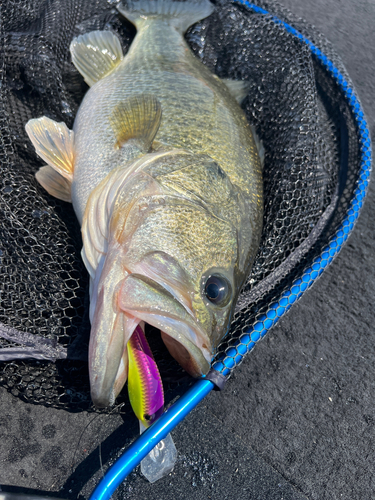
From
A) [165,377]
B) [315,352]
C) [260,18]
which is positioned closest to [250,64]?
[260,18]

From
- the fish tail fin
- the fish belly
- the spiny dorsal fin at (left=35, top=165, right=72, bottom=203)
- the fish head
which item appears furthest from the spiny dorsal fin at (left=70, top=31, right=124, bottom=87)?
the fish head

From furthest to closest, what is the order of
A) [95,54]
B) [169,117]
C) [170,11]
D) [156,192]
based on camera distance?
[170,11] < [95,54] < [169,117] < [156,192]

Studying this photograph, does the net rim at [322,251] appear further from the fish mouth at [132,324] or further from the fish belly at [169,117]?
the fish belly at [169,117]

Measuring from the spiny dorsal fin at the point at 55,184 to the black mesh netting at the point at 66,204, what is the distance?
0.08m

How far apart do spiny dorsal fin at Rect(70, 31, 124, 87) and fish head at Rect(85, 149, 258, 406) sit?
48.6 inches

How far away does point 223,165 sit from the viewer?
2.05 meters

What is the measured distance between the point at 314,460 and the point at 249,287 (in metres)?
1.02

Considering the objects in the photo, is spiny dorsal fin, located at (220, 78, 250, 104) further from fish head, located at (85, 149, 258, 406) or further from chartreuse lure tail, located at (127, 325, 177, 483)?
chartreuse lure tail, located at (127, 325, 177, 483)

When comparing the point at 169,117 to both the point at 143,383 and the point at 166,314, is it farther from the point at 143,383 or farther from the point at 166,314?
the point at 143,383

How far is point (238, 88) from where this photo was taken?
2.71 m

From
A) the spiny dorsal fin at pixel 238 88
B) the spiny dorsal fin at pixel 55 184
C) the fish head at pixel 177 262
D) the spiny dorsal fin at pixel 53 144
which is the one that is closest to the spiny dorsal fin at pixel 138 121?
the fish head at pixel 177 262

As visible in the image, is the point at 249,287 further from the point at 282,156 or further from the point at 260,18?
the point at 260,18

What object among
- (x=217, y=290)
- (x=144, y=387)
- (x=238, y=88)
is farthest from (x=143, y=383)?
(x=238, y=88)

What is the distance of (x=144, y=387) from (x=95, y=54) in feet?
7.73
